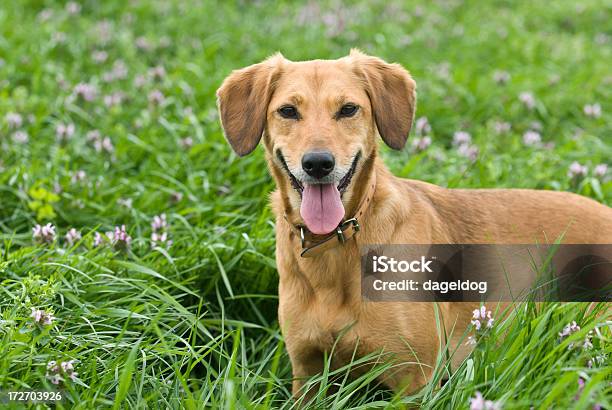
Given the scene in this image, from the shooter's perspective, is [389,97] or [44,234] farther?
[44,234]

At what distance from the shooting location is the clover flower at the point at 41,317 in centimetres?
308

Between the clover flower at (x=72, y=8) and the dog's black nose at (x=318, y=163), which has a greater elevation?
the clover flower at (x=72, y=8)

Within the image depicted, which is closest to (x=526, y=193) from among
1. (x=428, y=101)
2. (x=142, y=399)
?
(x=142, y=399)

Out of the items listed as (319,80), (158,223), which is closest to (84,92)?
(158,223)

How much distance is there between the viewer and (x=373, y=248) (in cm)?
347

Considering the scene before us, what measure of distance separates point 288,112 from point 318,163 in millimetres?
412

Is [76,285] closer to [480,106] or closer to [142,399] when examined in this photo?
[142,399]

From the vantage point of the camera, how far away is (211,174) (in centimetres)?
530

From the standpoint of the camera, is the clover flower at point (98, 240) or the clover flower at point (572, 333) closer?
the clover flower at point (572, 333)

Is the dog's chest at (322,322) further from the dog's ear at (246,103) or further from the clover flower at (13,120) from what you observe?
the clover flower at (13,120)

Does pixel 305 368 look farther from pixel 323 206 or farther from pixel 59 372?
pixel 59 372

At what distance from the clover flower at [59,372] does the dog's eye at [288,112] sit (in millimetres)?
1461

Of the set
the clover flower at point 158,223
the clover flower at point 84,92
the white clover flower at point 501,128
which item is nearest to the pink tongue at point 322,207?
the clover flower at point 158,223

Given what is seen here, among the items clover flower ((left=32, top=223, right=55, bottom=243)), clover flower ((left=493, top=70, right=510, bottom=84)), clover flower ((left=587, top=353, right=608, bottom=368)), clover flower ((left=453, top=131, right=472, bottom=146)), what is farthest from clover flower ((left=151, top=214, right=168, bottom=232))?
clover flower ((left=493, top=70, right=510, bottom=84))
